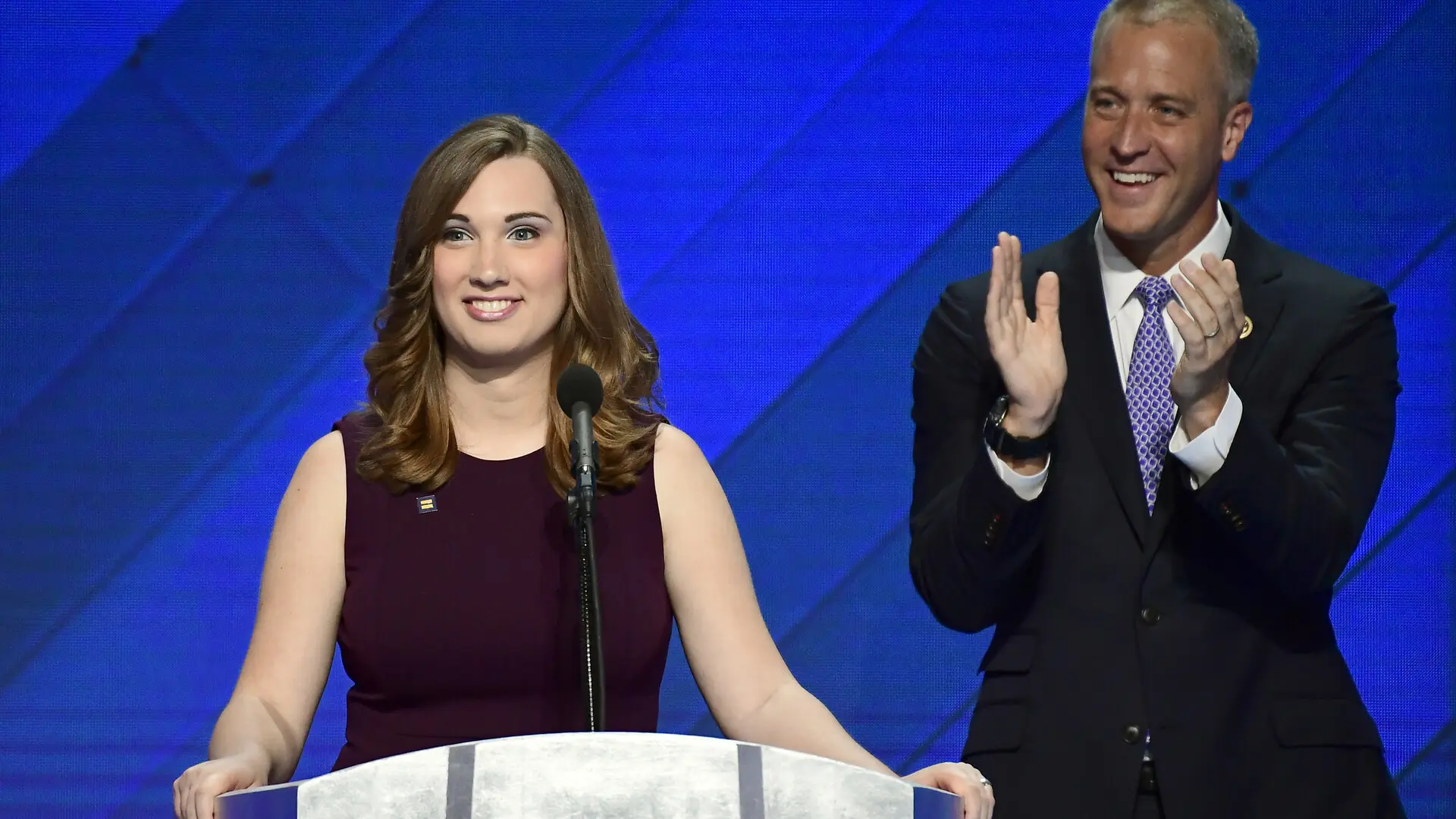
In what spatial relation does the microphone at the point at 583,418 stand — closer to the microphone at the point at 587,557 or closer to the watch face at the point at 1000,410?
the microphone at the point at 587,557

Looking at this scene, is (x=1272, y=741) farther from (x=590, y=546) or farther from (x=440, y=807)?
(x=440, y=807)

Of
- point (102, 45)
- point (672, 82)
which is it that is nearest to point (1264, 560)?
point (672, 82)

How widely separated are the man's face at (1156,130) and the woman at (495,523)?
76 centimetres

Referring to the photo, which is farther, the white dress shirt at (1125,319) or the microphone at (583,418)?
the white dress shirt at (1125,319)

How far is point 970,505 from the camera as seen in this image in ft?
7.73

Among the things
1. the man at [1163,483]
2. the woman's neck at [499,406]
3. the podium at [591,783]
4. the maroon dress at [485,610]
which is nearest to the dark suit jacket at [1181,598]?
the man at [1163,483]

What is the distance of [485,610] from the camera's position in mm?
2279

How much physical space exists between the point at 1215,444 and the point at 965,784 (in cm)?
79

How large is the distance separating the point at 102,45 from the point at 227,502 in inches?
42.1

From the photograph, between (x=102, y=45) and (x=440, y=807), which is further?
(x=102, y=45)

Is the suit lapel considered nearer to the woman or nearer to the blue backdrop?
the woman

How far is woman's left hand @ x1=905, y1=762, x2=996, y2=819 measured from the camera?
167 centimetres

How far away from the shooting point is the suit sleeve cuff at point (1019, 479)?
234cm

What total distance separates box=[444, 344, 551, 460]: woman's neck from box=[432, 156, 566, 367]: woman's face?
0.04 meters
